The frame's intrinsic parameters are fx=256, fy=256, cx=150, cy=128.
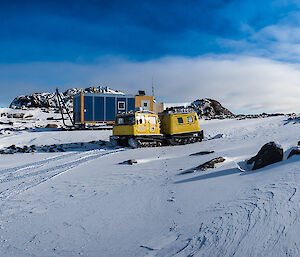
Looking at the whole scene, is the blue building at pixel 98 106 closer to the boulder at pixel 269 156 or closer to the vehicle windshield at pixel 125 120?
the vehicle windshield at pixel 125 120

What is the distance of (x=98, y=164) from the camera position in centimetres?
1008

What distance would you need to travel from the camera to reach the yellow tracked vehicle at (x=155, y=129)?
15227 millimetres

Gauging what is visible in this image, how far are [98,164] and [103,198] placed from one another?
14.8ft

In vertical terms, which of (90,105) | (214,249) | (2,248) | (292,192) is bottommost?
(2,248)

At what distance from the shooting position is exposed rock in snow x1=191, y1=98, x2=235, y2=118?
42.2m

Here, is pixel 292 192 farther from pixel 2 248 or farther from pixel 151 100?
pixel 151 100

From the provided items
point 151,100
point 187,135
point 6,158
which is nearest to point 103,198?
point 6,158

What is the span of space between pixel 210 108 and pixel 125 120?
30.1 m

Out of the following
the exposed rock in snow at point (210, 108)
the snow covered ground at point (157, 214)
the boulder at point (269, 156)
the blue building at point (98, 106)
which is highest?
the exposed rock in snow at point (210, 108)

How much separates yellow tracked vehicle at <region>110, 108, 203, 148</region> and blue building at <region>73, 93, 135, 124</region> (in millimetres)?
6609

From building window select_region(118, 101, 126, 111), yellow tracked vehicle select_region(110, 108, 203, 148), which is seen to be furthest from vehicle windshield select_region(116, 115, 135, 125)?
building window select_region(118, 101, 126, 111)

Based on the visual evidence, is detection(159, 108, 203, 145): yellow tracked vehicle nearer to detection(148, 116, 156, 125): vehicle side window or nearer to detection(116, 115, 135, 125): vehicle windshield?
detection(148, 116, 156, 125): vehicle side window

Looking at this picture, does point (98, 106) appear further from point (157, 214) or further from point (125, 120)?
point (157, 214)

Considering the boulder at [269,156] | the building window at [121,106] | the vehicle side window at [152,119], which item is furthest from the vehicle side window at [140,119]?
the boulder at [269,156]
